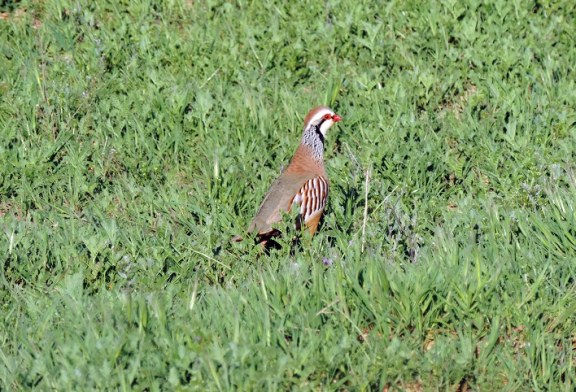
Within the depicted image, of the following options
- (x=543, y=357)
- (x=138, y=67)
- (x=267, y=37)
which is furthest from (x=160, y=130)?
(x=543, y=357)

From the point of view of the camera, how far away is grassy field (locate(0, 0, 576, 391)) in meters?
4.56

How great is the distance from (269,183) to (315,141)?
43cm

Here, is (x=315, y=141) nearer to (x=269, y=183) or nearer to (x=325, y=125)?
(x=325, y=125)

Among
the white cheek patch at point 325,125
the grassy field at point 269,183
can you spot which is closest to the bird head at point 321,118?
the white cheek patch at point 325,125

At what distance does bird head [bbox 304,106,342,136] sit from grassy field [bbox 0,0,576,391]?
8.2 inches

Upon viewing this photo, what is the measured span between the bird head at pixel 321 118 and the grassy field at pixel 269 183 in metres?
0.21

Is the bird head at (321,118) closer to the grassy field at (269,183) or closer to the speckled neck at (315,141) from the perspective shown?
the speckled neck at (315,141)

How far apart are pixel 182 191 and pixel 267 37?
6.64 feet

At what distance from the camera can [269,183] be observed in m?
7.09

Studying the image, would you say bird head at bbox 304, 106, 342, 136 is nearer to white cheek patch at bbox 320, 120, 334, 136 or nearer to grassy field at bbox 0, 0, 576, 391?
white cheek patch at bbox 320, 120, 334, 136

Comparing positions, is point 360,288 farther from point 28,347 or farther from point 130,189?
point 130,189

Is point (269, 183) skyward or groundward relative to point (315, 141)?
groundward

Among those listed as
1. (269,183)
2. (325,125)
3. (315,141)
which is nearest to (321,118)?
(325,125)

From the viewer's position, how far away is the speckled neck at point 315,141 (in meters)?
7.05
